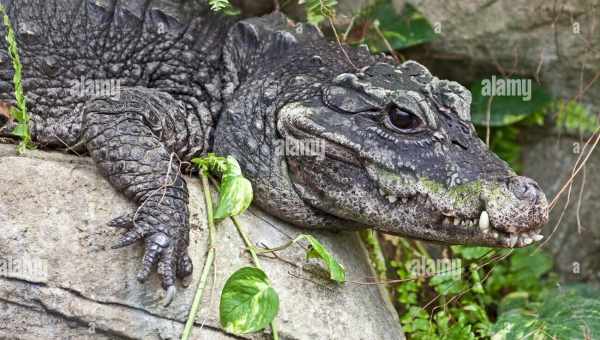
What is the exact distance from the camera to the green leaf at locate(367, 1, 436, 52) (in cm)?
494

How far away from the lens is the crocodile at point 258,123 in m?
3.19

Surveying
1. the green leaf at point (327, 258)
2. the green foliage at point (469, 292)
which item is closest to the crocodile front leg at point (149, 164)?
the green leaf at point (327, 258)

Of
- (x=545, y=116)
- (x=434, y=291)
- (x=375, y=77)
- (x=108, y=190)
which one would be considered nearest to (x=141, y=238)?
(x=108, y=190)

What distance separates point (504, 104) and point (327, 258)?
96.9 inches

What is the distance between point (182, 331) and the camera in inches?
119

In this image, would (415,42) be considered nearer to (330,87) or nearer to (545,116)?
(545,116)

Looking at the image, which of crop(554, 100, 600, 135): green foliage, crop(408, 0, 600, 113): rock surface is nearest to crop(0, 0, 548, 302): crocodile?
crop(408, 0, 600, 113): rock surface

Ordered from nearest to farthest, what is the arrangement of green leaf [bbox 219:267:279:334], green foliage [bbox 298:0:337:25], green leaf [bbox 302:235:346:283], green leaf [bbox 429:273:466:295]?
green leaf [bbox 219:267:279:334] → green leaf [bbox 302:235:346:283] → green foliage [bbox 298:0:337:25] → green leaf [bbox 429:273:466:295]

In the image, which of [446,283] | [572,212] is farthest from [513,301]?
[572,212]

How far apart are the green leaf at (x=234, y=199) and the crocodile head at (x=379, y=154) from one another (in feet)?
1.48

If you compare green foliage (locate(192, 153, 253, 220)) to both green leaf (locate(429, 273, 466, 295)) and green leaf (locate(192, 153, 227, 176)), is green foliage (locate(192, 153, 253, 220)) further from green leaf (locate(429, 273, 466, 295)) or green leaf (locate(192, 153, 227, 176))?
green leaf (locate(429, 273, 466, 295))

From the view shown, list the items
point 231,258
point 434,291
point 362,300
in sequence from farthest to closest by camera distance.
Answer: point 434,291 → point 362,300 → point 231,258

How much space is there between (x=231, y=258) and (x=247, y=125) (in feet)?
2.47

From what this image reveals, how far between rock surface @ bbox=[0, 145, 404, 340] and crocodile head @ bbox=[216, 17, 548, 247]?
1.05 feet
